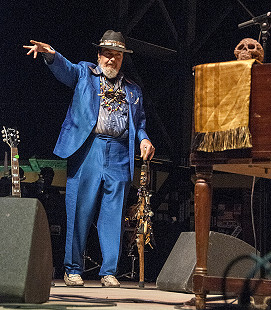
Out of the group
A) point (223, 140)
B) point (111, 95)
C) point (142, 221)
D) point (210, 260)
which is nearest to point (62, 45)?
point (111, 95)

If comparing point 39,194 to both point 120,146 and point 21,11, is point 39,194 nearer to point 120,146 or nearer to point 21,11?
point 120,146

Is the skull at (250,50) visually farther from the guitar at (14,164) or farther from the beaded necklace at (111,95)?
the guitar at (14,164)

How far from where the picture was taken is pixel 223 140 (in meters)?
2.73

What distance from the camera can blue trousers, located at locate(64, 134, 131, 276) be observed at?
4.20 meters

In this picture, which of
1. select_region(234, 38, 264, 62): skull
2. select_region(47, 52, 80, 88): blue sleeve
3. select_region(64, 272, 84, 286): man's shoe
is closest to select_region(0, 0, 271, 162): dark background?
select_region(47, 52, 80, 88): blue sleeve

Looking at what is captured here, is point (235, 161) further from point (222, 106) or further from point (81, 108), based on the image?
point (81, 108)

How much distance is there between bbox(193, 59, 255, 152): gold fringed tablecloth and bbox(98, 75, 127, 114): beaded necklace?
4.92ft

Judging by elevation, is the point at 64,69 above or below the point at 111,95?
above

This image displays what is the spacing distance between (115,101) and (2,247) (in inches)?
77.2

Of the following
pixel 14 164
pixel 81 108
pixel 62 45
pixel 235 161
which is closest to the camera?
pixel 235 161

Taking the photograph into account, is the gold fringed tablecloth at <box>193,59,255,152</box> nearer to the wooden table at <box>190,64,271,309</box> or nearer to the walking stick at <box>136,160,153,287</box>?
the wooden table at <box>190,64,271,309</box>

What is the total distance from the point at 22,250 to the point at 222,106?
1.01m

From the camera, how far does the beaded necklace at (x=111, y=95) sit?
428cm

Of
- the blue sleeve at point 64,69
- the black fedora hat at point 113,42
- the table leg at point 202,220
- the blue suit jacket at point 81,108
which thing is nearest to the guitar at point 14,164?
the blue suit jacket at point 81,108
